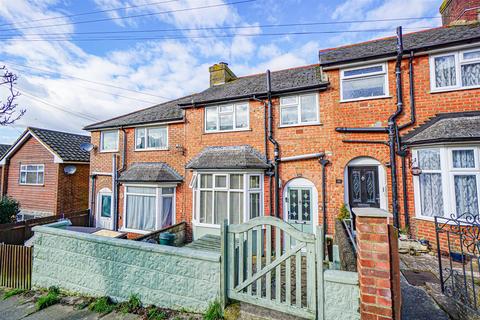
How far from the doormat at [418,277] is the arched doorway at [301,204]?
340 centimetres

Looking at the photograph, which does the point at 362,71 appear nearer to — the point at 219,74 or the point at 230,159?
the point at 230,159

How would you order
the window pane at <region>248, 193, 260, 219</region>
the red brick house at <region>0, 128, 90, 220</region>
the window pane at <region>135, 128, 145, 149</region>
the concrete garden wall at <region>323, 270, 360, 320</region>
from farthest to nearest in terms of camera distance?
the red brick house at <region>0, 128, 90, 220</region> < the window pane at <region>135, 128, 145, 149</region> < the window pane at <region>248, 193, 260, 219</region> < the concrete garden wall at <region>323, 270, 360, 320</region>

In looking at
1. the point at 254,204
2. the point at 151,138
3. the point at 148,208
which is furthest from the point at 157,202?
the point at 254,204

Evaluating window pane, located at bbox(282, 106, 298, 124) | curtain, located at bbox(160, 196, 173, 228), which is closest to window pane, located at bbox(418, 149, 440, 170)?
window pane, located at bbox(282, 106, 298, 124)

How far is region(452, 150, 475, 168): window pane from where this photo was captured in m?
5.99

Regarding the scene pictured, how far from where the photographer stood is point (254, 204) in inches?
347

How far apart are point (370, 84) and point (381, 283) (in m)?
7.26

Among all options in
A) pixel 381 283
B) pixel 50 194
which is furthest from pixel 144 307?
pixel 50 194

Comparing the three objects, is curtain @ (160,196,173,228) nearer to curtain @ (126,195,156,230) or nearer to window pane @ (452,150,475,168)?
curtain @ (126,195,156,230)

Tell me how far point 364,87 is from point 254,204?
5.88 m

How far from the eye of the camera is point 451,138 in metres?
5.89

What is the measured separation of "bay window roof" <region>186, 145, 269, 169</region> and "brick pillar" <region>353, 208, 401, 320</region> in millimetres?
5821

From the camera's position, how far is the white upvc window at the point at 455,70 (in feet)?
21.9

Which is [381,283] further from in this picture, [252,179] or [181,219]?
[181,219]
